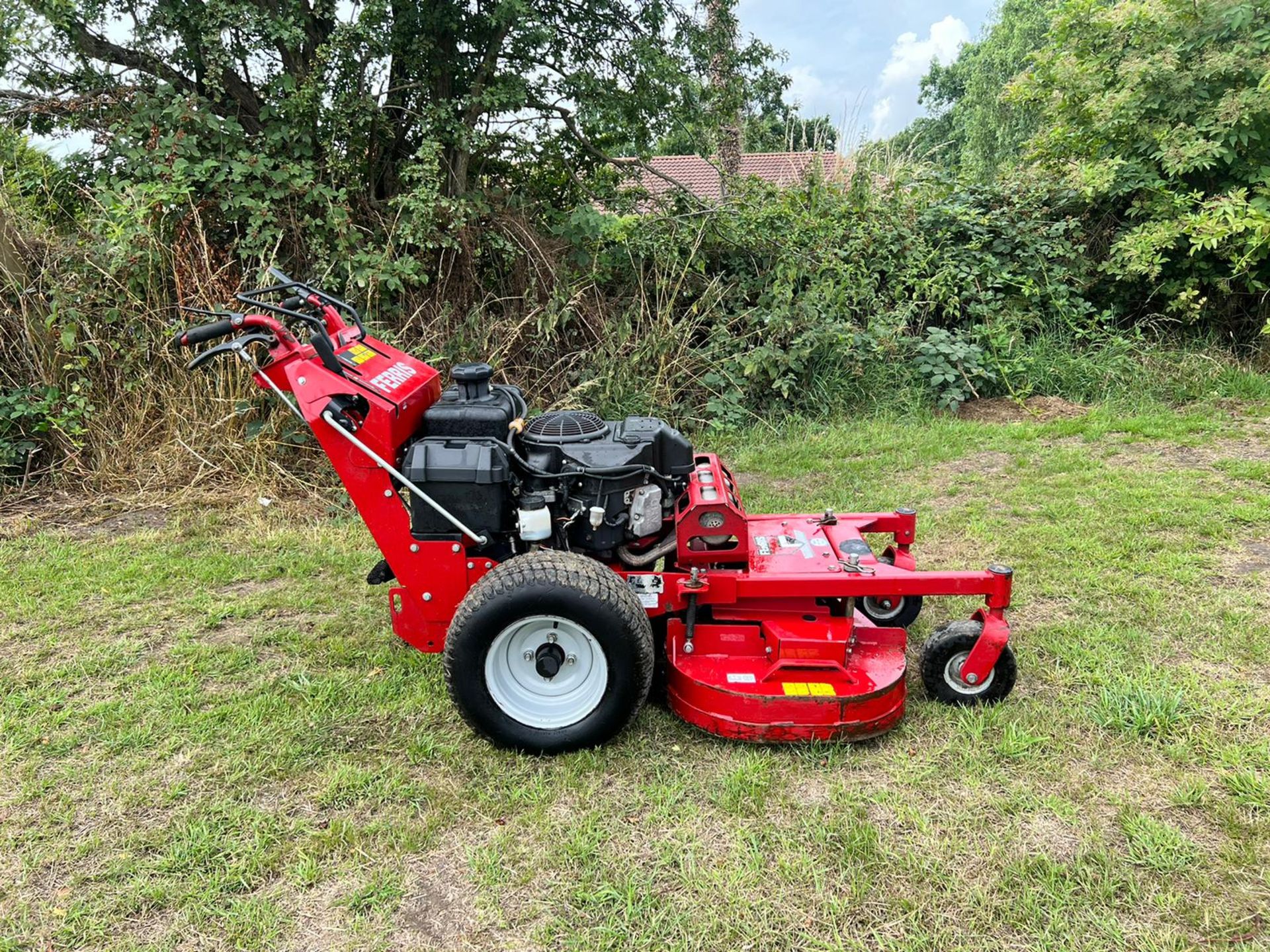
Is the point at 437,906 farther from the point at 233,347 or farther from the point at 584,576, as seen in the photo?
the point at 233,347

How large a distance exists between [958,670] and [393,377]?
240cm

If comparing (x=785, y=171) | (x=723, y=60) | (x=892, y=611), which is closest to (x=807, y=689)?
(x=892, y=611)

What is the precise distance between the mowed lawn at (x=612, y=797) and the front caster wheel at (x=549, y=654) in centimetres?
14

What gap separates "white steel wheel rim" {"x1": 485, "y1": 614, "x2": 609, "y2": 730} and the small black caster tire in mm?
1421

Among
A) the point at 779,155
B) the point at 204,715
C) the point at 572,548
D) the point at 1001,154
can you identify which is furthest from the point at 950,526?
the point at 1001,154

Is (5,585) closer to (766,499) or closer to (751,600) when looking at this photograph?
(751,600)

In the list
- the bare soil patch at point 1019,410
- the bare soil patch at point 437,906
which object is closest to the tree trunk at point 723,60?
the bare soil patch at point 1019,410

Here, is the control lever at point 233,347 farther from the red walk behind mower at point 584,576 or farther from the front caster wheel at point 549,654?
the front caster wheel at point 549,654

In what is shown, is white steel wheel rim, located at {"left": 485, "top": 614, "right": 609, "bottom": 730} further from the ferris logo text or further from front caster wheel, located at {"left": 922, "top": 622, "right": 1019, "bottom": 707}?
front caster wheel, located at {"left": 922, "top": 622, "right": 1019, "bottom": 707}

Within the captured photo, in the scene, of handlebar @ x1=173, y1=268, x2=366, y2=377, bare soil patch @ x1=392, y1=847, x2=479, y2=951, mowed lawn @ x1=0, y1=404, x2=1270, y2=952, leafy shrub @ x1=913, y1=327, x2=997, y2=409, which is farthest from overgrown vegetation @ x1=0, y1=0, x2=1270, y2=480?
bare soil patch @ x1=392, y1=847, x2=479, y2=951

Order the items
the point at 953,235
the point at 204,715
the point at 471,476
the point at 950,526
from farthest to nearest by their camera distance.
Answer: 1. the point at 953,235
2. the point at 950,526
3. the point at 204,715
4. the point at 471,476

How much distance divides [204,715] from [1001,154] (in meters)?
32.7

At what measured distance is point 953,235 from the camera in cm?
826

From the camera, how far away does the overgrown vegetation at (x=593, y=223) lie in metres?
5.86
